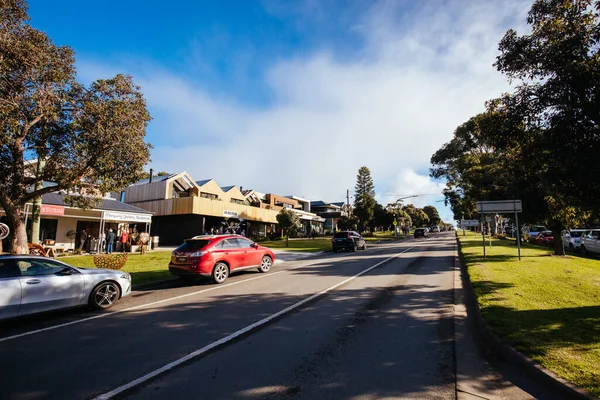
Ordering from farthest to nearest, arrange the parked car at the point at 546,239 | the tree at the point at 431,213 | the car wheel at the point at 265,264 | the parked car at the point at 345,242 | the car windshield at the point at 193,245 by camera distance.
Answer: the tree at the point at 431,213
the parked car at the point at 546,239
the parked car at the point at 345,242
the car wheel at the point at 265,264
the car windshield at the point at 193,245

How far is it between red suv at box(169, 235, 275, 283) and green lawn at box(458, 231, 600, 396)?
25.1 feet

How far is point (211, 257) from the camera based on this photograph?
10.7 meters

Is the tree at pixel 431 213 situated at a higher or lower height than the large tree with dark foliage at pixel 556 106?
higher

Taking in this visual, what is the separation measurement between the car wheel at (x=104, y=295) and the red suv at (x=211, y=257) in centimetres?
266

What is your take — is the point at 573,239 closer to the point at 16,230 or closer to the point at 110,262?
the point at 110,262

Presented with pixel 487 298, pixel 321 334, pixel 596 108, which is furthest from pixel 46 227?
pixel 596 108

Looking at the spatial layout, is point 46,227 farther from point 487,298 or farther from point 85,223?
point 487,298

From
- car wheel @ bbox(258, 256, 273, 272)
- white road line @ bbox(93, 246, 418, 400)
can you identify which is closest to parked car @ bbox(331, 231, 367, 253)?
car wheel @ bbox(258, 256, 273, 272)

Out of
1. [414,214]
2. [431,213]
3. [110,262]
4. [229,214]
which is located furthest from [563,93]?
[431,213]

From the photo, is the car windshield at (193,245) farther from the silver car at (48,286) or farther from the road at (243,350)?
the silver car at (48,286)

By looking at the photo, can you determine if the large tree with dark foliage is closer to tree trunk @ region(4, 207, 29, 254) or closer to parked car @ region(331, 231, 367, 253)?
tree trunk @ region(4, 207, 29, 254)

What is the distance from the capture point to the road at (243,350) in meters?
3.70

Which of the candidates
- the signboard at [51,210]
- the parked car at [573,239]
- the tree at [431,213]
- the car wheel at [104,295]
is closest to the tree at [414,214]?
the tree at [431,213]

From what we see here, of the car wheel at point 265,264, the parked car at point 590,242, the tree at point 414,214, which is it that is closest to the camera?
the car wheel at point 265,264
